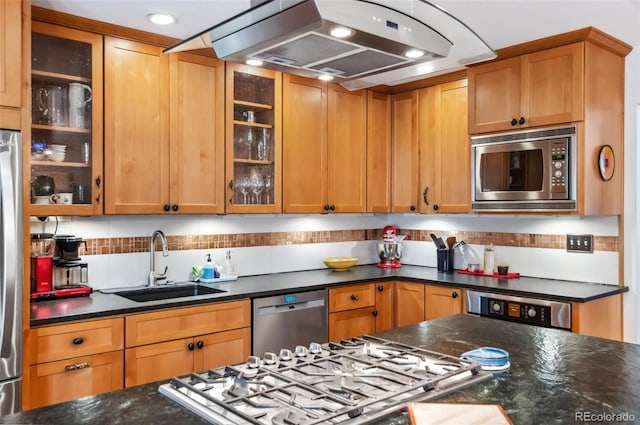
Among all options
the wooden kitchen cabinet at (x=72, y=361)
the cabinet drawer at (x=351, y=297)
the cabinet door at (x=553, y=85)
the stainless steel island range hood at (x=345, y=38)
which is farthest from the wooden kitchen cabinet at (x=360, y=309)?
the stainless steel island range hood at (x=345, y=38)

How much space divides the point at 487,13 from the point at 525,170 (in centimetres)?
111

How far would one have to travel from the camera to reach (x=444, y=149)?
13.5 ft

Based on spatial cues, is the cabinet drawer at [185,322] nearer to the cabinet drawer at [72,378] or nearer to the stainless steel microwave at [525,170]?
the cabinet drawer at [72,378]

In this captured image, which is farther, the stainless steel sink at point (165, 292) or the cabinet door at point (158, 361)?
the stainless steel sink at point (165, 292)

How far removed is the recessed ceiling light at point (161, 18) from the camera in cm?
284

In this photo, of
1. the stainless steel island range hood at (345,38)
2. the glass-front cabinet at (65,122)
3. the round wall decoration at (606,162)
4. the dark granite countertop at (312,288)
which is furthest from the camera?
the round wall decoration at (606,162)

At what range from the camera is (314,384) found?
149 cm

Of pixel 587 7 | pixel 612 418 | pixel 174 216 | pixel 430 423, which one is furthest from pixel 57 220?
pixel 587 7

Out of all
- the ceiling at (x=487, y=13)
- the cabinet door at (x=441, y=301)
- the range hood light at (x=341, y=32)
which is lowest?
the cabinet door at (x=441, y=301)

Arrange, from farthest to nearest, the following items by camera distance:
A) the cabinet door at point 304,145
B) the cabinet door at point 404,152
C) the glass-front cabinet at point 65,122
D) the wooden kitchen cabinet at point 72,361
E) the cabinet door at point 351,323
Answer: the cabinet door at point 404,152 < the cabinet door at point 304,145 < the cabinet door at point 351,323 < the glass-front cabinet at point 65,122 < the wooden kitchen cabinet at point 72,361

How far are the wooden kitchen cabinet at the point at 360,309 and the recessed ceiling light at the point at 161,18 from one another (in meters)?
1.97

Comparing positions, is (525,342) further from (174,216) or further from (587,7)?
(174,216)

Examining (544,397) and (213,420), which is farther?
(544,397)

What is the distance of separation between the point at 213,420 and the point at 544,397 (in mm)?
896
